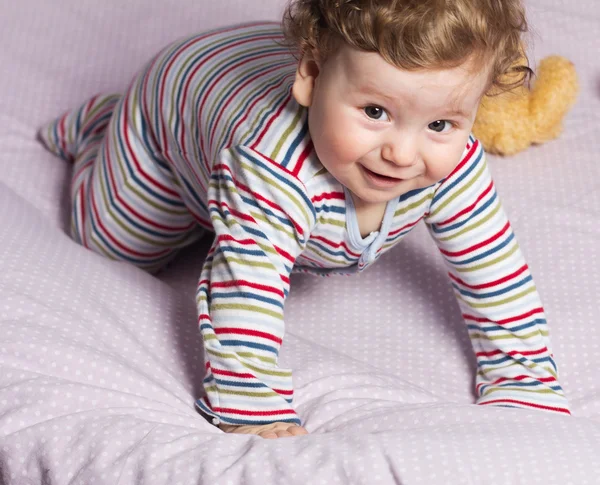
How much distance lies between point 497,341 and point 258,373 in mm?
314

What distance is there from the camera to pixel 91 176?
4.54 feet

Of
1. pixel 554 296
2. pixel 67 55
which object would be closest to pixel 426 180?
pixel 554 296

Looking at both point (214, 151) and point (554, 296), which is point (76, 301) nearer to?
point (214, 151)

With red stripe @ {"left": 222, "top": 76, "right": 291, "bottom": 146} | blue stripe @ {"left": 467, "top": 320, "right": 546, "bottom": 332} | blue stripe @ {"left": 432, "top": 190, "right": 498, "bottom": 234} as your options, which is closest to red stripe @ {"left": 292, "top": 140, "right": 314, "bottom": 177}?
red stripe @ {"left": 222, "top": 76, "right": 291, "bottom": 146}

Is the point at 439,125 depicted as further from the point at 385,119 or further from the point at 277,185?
the point at 277,185

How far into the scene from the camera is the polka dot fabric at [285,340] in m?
0.83

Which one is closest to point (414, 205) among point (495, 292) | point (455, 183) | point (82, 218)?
point (455, 183)

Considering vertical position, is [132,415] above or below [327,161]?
below

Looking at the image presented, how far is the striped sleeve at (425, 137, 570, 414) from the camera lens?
108 cm

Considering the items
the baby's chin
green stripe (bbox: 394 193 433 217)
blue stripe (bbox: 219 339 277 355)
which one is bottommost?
blue stripe (bbox: 219 339 277 355)

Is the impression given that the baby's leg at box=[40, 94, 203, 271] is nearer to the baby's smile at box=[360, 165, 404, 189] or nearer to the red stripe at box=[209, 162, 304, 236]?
the red stripe at box=[209, 162, 304, 236]

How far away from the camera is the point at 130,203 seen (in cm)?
130

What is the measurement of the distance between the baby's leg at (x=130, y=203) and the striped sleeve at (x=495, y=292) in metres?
0.39

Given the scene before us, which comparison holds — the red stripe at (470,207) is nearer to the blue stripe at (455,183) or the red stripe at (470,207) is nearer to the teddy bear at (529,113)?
the blue stripe at (455,183)
